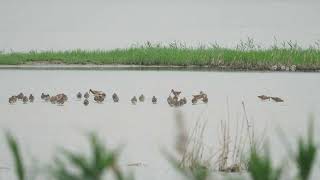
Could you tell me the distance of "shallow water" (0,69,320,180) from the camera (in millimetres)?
7309

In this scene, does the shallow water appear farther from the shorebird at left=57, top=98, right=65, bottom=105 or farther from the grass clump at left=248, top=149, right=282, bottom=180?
the grass clump at left=248, top=149, right=282, bottom=180

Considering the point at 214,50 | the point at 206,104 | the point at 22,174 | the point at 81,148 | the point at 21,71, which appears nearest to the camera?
the point at 22,174

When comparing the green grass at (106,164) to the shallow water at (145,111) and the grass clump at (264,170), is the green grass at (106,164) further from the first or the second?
the shallow water at (145,111)

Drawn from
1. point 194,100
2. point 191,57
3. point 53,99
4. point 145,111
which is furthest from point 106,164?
point 191,57

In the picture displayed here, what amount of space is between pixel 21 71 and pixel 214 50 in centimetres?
484

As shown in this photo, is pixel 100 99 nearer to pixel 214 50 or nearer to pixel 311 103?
pixel 311 103

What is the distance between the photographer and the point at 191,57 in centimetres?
2083

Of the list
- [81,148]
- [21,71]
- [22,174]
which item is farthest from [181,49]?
[22,174]

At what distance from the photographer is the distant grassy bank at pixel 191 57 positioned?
1947 cm

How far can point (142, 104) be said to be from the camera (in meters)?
11.8

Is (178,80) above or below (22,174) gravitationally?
below

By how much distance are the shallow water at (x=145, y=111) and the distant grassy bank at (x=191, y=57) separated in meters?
1.59

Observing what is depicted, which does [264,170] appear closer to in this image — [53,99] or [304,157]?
[304,157]

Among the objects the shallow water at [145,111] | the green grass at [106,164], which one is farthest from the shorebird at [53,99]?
the green grass at [106,164]
